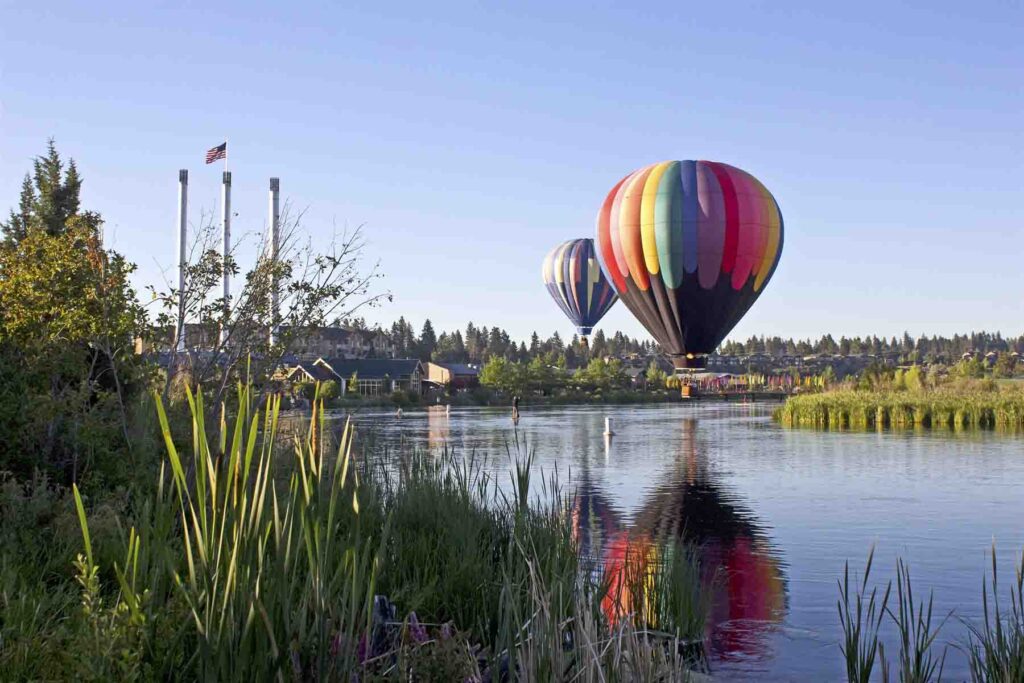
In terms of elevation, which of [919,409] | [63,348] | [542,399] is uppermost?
[63,348]

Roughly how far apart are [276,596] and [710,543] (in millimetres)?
12431

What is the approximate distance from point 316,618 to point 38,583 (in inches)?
162

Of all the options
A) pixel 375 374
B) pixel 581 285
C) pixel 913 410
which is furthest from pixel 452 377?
pixel 913 410

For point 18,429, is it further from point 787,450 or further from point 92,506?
point 787,450

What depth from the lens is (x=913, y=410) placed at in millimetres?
47375

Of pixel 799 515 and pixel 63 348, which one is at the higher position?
pixel 63 348

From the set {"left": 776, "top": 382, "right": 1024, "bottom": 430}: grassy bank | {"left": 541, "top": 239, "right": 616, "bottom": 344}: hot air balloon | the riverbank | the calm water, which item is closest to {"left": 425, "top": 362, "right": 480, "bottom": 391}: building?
the riverbank

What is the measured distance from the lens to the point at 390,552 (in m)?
8.19

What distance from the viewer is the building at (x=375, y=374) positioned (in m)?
93.9

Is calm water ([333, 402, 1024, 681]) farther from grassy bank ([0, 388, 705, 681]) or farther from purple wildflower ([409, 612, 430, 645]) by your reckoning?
purple wildflower ([409, 612, 430, 645])

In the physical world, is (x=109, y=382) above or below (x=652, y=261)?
below

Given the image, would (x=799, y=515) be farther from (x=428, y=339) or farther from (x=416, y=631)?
(x=428, y=339)

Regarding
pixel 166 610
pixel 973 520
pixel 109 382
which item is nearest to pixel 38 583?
pixel 166 610

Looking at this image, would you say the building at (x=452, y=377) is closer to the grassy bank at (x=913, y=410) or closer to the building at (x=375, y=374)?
the building at (x=375, y=374)
